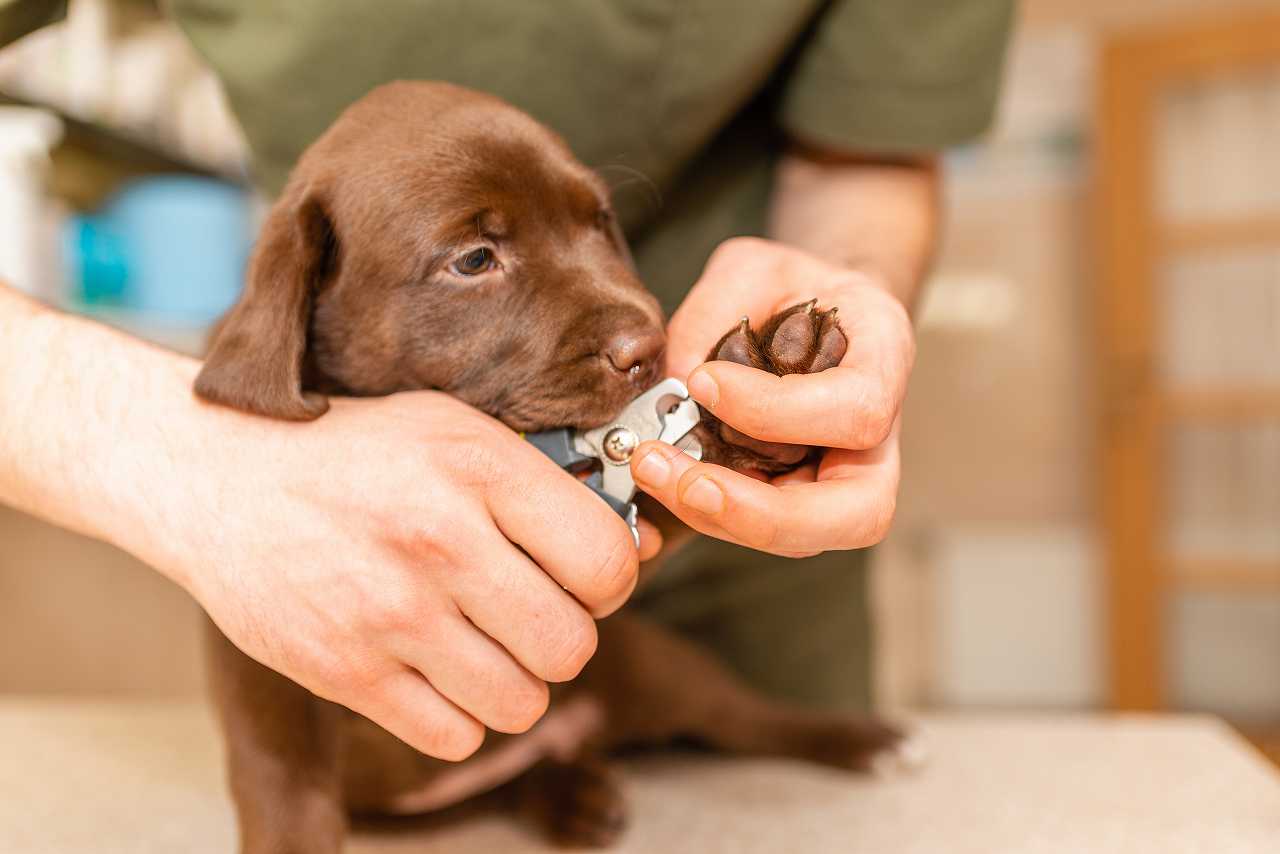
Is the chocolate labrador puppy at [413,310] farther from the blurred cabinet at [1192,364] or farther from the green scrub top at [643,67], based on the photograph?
the blurred cabinet at [1192,364]

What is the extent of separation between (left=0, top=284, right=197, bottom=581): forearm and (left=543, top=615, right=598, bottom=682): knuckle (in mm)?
305

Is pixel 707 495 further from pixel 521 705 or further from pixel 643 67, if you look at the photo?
pixel 643 67

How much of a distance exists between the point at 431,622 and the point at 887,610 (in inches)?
147

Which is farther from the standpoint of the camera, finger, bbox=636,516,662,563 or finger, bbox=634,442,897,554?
finger, bbox=636,516,662,563

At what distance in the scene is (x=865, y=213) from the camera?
1229 millimetres

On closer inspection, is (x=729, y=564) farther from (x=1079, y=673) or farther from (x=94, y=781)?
(x=1079, y=673)

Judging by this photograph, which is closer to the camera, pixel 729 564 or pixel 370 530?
pixel 370 530

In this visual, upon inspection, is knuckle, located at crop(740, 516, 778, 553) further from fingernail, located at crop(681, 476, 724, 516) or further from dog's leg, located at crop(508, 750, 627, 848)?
dog's leg, located at crop(508, 750, 627, 848)

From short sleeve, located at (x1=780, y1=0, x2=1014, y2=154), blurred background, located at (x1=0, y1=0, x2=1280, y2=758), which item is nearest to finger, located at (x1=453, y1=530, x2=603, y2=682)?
short sleeve, located at (x1=780, y1=0, x2=1014, y2=154)

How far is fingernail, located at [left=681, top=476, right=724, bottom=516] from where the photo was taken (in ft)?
2.23

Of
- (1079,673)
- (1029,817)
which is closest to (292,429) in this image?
(1029,817)

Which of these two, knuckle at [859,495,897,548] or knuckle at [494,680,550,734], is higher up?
knuckle at [859,495,897,548]

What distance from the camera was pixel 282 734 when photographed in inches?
35.1

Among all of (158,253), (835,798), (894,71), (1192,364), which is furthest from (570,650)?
(1192,364)
